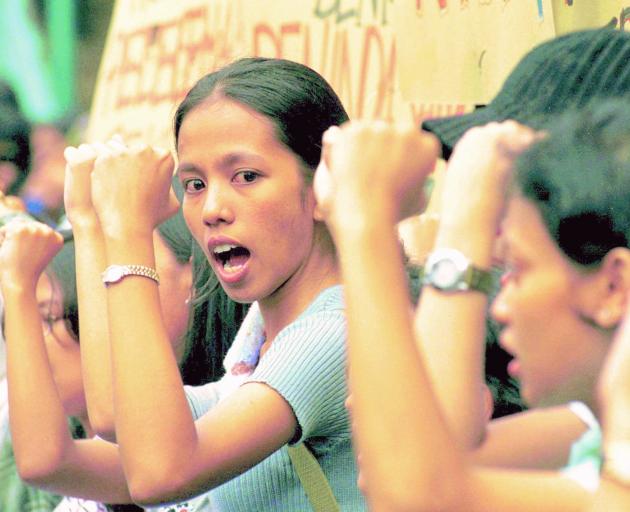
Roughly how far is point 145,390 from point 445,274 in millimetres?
621

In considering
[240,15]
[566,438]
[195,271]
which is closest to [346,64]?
[240,15]

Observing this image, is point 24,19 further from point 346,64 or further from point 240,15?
point 346,64

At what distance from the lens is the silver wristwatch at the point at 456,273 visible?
1.76m

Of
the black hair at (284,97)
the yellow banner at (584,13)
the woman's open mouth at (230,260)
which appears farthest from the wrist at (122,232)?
the yellow banner at (584,13)

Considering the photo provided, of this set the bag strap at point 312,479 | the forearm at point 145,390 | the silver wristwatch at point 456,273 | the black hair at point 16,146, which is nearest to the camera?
the silver wristwatch at point 456,273

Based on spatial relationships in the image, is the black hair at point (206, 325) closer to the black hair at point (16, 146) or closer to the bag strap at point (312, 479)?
the bag strap at point (312, 479)

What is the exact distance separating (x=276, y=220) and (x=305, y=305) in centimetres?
17

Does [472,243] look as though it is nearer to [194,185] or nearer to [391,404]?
[391,404]

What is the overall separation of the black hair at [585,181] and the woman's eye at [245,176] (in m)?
0.85

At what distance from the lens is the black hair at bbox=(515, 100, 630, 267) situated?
1.53 m

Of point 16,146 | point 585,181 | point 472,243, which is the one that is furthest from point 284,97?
point 16,146

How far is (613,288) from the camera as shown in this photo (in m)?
1.54

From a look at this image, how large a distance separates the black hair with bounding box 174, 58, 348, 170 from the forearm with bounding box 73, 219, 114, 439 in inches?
11.4

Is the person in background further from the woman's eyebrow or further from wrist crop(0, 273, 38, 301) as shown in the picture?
wrist crop(0, 273, 38, 301)
